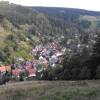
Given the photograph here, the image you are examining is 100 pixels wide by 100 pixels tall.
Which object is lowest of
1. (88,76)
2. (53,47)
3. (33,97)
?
(53,47)

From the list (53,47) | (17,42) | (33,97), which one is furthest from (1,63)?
(33,97)

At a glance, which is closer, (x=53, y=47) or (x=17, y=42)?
(x=17, y=42)

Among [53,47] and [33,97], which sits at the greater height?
[33,97]

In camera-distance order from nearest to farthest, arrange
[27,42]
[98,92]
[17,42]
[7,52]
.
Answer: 1. [98,92]
2. [7,52]
3. [17,42]
4. [27,42]

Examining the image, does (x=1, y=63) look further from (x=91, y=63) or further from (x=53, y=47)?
(x=91, y=63)

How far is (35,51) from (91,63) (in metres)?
131

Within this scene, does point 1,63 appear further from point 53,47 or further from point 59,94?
point 59,94

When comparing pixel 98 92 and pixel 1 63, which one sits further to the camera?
pixel 1 63

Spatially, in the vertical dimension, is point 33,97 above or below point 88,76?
above

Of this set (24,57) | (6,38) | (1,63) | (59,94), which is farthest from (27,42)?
(59,94)

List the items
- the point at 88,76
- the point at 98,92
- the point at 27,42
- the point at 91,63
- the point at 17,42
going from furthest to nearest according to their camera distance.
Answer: the point at 27,42 → the point at 17,42 → the point at 91,63 → the point at 88,76 → the point at 98,92

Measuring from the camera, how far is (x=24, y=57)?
511ft

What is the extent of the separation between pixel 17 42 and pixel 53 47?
100 feet

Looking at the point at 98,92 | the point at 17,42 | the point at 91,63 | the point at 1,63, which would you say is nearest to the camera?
the point at 98,92
